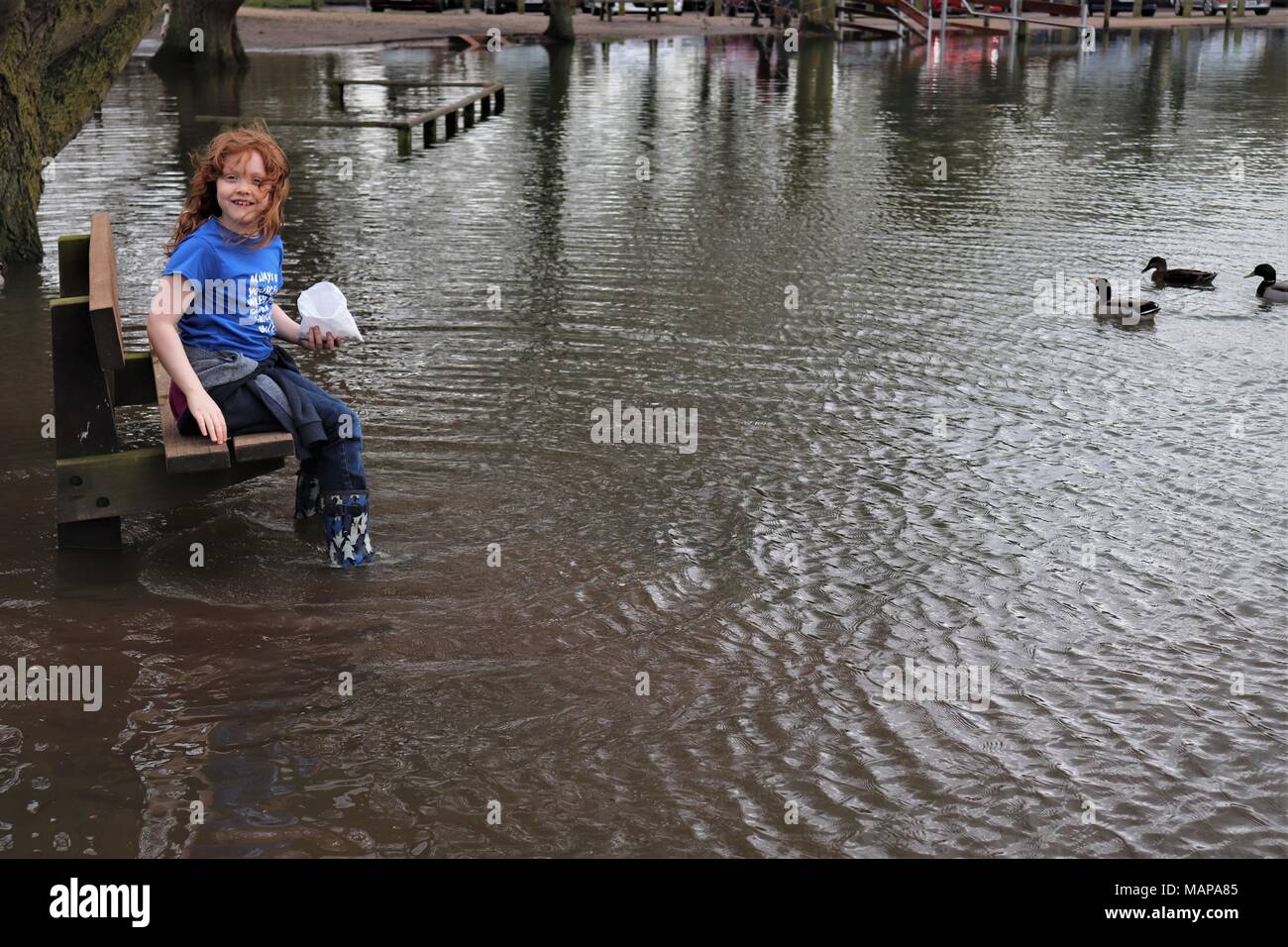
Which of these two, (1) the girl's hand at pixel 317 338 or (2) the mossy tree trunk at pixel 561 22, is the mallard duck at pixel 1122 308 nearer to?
(1) the girl's hand at pixel 317 338

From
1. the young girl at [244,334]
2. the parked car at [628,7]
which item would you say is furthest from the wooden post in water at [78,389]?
the parked car at [628,7]

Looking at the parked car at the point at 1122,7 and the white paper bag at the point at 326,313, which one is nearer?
the white paper bag at the point at 326,313

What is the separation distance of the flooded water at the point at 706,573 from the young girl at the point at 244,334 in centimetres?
44

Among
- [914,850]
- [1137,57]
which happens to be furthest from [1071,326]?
[1137,57]

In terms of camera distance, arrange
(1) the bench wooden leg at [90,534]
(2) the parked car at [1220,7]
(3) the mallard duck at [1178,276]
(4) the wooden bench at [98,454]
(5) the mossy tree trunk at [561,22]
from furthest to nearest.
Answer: (2) the parked car at [1220,7] < (5) the mossy tree trunk at [561,22] < (3) the mallard duck at [1178,276] < (1) the bench wooden leg at [90,534] < (4) the wooden bench at [98,454]

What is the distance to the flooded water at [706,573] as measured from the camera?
441 cm

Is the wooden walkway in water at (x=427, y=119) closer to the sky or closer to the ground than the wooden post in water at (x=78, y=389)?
closer to the sky

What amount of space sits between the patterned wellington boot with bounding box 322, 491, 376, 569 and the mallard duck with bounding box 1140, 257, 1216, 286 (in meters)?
7.85

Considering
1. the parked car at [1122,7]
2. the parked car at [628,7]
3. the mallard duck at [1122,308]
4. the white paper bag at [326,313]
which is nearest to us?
the white paper bag at [326,313]

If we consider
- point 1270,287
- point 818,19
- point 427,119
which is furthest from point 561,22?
point 1270,287

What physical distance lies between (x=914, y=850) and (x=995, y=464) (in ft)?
11.9

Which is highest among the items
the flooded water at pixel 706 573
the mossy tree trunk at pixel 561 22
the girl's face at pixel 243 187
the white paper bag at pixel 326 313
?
the mossy tree trunk at pixel 561 22

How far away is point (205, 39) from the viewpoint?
102 feet
